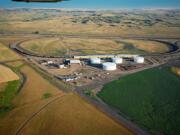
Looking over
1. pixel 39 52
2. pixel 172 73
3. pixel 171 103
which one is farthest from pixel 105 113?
pixel 39 52

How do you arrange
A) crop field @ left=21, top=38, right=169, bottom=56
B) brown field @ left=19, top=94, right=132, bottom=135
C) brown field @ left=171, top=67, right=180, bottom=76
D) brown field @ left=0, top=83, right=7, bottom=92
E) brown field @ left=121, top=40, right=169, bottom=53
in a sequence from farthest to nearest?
brown field @ left=121, top=40, right=169, bottom=53, crop field @ left=21, top=38, right=169, bottom=56, brown field @ left=171, top=67, right=180, bottom=76, brown field @ left=0, top=83, right=7, bottom=92, brown field @ left=19, top=94, right=132, bottom=135

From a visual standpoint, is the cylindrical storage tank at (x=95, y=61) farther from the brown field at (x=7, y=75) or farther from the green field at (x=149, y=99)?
the brown field at (x=7, y=75)

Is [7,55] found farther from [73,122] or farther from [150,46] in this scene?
[150,46]

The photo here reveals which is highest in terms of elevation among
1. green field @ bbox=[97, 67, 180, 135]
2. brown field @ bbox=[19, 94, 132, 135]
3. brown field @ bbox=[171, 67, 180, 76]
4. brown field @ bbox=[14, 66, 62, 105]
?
brown field @ bbox=[14, 66, 62, 105]

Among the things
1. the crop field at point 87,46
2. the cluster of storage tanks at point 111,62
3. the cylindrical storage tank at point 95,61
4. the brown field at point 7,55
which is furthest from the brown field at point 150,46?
the brown field at point 7,55

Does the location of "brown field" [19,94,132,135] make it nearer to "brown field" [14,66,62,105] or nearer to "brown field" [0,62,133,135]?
"brown field" [0,62,133,135]

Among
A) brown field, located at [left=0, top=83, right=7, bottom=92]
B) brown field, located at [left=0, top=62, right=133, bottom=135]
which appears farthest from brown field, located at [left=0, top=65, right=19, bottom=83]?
brown field, located at [left=0, top=62, right=133, bottom=135]

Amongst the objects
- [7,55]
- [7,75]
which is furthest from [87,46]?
[7,75]
